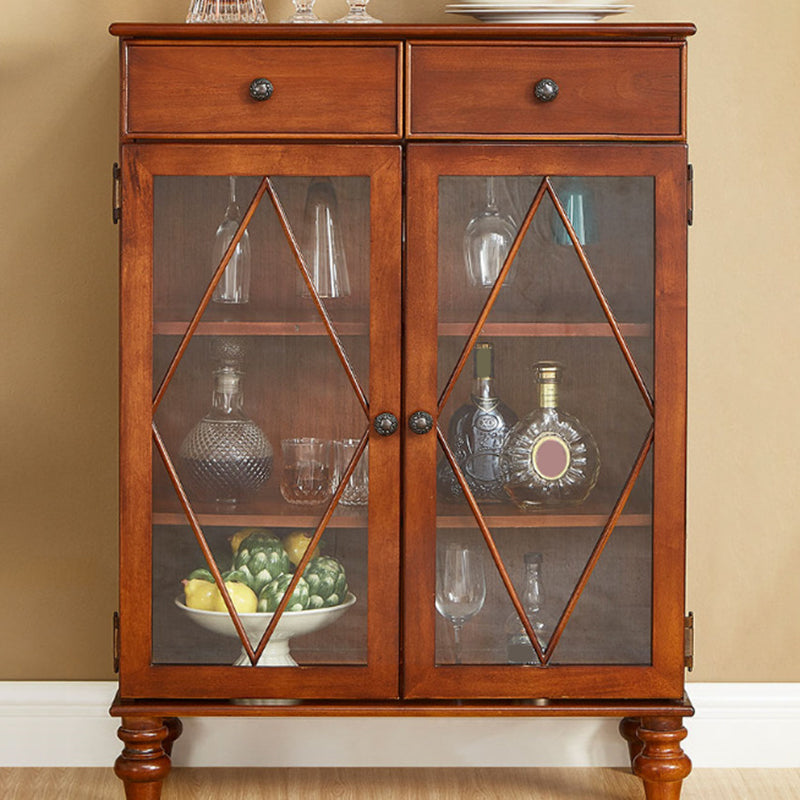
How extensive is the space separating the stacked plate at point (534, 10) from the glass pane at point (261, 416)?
0.38 metres

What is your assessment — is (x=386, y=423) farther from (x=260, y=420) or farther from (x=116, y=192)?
(x=116, y=192)

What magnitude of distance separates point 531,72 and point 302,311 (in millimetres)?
502

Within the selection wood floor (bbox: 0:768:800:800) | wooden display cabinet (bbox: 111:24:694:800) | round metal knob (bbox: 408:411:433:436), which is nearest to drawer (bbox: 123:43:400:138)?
wooden display cabinet (bbox: 111:24:694:800)

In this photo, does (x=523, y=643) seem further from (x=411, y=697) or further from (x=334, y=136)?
(x=334, y=136)

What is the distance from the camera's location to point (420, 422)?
163 cm

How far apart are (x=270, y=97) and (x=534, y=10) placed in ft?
1.49

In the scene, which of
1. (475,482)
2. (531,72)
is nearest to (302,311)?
(475,482)

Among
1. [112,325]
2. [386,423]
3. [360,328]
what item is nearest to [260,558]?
[386,423]

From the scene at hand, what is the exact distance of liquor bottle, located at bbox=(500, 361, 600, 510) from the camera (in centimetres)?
166

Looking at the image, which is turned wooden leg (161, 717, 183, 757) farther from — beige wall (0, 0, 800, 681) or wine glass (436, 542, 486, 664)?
wine glass (436, 542, 486, 664)

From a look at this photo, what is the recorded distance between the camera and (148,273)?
1.63m

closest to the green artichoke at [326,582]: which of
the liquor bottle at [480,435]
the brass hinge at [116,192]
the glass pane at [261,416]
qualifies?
the glass pane at [261,416]

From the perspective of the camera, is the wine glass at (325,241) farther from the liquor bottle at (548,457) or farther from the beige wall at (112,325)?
the beige wall at (112,325)

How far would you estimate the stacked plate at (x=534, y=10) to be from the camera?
171 centimetres
